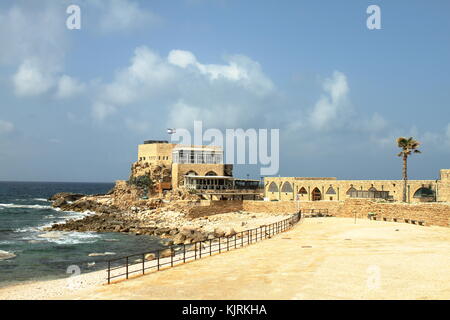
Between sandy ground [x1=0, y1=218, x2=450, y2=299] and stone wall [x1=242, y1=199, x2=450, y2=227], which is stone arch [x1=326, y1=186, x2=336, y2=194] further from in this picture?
sandy ground [x1=0, y1=218, x2=450, y2=299]

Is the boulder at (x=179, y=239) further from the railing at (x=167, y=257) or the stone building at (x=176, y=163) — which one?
the stone building at (x=176, y=163)

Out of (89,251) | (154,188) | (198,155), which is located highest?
(198,155)

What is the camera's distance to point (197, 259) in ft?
79.2

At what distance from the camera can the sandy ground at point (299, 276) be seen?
53.0ft

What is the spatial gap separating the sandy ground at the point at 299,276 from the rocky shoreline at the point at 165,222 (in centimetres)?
1649

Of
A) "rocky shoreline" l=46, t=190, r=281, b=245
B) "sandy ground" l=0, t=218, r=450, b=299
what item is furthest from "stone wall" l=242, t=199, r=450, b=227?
"sandy ground" l=0, t=218, r=450, b=299

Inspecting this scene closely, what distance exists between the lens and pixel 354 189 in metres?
61.1

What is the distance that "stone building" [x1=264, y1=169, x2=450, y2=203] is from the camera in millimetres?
54438

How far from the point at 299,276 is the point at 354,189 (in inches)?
1760

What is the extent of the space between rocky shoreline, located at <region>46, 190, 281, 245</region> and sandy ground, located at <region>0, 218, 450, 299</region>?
16486 millimetres

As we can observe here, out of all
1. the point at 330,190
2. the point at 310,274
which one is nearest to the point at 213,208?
the point at 330,190
